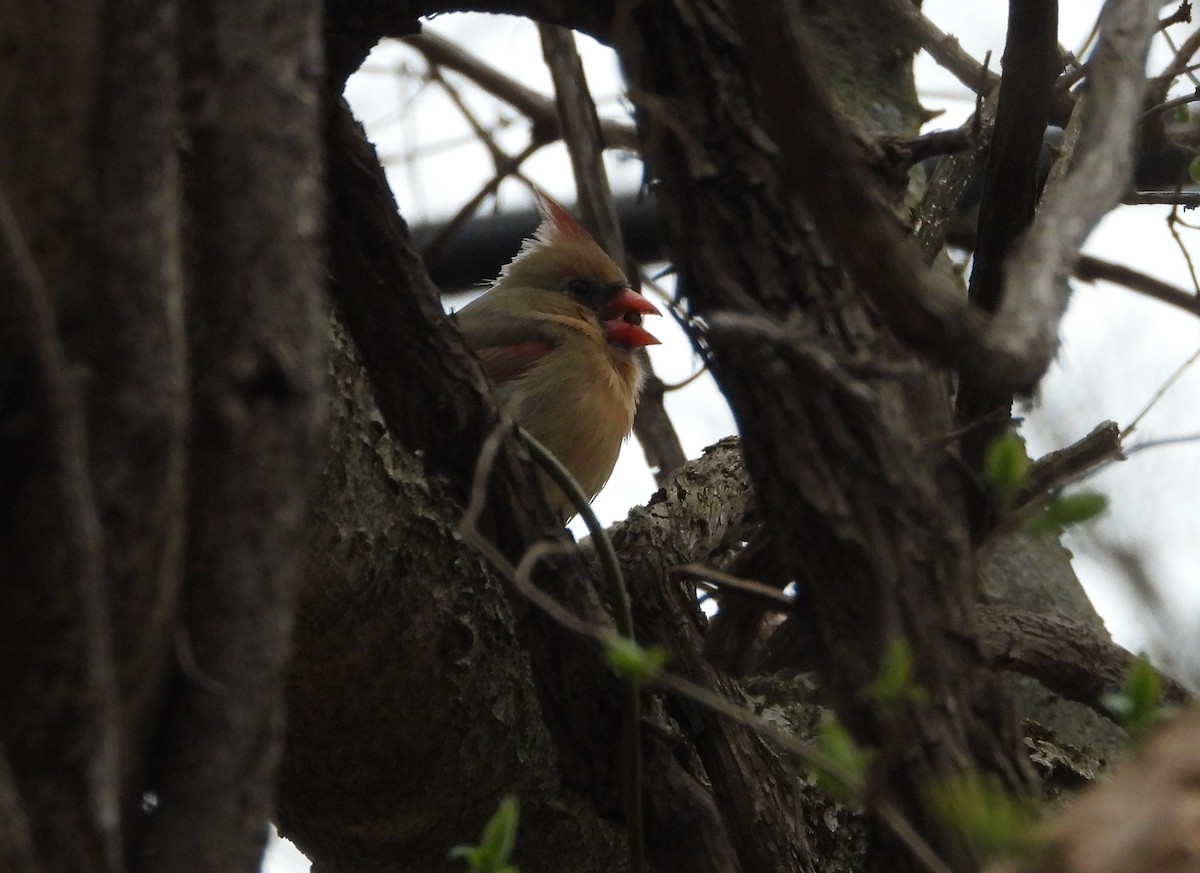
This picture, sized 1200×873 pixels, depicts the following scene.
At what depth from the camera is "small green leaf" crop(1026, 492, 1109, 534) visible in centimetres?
124

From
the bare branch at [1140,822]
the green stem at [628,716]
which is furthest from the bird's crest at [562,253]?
the bare branch at [1140,822]

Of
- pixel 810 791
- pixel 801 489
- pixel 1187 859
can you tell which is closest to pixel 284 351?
pixel 801 489

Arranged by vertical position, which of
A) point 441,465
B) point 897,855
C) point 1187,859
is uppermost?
point 441,465

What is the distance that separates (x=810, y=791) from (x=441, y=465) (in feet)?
3.33

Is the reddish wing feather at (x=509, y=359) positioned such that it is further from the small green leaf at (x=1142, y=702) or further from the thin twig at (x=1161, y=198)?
the small green leaf at (x=1142, y=702)

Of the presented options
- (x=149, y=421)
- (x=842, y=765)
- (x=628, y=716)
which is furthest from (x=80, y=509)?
(x=628, y=716)

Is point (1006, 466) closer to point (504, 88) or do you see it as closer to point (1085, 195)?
point (1085, 195)

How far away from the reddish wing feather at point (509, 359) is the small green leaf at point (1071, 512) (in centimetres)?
317

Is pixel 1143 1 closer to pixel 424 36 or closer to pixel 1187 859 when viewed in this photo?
pixel 1187 859

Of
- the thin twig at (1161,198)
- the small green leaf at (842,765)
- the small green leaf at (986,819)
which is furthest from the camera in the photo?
the thin twig at (1161,198)

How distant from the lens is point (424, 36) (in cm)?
479

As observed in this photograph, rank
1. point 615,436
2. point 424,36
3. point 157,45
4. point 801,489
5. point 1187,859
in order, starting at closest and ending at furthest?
point 1187,859 → point 157,45 → point 801,489 → point 615,436 → point 424,36

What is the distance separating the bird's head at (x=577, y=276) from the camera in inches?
192

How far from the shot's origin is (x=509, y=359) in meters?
4.40
